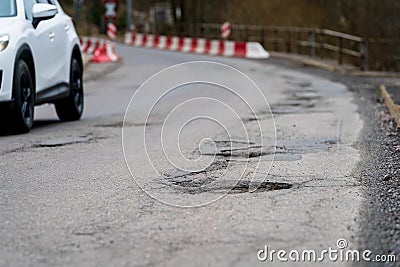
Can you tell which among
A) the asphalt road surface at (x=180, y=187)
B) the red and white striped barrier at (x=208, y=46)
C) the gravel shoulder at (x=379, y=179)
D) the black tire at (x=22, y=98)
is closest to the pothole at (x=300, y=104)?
the asphalt road surface at (x=180, y=187)

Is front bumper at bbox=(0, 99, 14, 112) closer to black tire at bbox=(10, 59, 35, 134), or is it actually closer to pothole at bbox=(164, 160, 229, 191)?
black tire at bbox=(10, 59, 35, 134)

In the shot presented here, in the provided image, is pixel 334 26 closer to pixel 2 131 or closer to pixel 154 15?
pixel 2 131

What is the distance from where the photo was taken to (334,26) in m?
32.7

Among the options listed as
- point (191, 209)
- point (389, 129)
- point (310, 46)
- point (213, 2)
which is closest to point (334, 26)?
point (310, 46)

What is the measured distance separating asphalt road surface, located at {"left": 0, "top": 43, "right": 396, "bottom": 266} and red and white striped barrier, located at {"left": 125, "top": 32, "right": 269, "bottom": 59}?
60.8 feet

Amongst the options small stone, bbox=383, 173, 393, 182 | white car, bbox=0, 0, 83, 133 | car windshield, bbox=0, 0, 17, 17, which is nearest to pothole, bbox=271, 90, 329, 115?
white car, bbox=0, 0, 83, 133

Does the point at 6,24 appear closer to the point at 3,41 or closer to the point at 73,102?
the point at 3,41

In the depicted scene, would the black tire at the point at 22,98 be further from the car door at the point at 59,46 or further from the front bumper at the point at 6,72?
the car door at the point at 59,46

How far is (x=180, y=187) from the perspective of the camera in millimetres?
6445

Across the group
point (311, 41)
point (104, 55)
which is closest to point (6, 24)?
point (311, 41)

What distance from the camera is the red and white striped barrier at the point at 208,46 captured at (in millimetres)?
31047

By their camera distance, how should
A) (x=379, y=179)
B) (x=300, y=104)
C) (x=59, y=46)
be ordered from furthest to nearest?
(x=300, y=104) → (x=59, y=46) → (x=379, y=179)

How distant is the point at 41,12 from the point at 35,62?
538mm

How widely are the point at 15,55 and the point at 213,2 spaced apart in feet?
128
